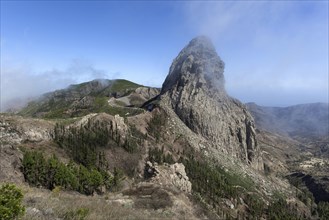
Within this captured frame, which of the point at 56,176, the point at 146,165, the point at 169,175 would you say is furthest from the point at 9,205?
the point at 146,165

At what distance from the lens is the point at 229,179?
162500 millimetres

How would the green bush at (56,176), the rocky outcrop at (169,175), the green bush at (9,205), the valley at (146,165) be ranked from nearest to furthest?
the green bush at (9,205)
the valley at (146,165)
the green bush at (56,176)
the rocky outcrop at (169,175)

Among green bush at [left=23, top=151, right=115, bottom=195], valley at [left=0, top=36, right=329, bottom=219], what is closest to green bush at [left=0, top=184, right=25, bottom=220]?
valley at [left=0, top=36, right=329, bottom=219]

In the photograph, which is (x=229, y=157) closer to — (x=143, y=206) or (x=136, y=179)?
(x=136, y=179)

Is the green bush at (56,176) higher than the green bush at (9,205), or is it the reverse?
the green bush at (9,205)

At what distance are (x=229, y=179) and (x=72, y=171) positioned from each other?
289ft

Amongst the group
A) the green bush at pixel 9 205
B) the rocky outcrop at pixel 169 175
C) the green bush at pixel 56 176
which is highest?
the green bush at pixel 9 205

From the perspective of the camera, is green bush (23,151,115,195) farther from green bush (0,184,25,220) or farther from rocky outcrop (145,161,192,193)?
green bush (0,184,25,220)

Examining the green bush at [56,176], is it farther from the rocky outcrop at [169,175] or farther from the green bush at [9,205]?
the green bush at [9,205]

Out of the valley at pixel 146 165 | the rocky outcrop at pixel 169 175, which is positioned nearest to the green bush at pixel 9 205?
the valley at pixel 146 165

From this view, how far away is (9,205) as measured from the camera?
15.4 meters

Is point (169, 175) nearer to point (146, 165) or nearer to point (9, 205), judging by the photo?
point (146, 165)

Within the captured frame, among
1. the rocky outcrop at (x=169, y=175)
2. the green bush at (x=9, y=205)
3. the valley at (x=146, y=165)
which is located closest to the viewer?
the green bush at (x=9, y=205)

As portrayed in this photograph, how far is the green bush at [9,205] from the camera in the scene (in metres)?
15.0
